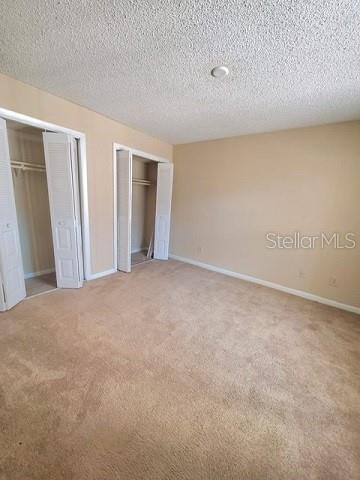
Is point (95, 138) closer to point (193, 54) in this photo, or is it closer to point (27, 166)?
point (27, 166)

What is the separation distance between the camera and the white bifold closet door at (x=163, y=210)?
431cm

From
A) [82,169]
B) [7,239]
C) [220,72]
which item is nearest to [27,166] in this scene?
[82,169]

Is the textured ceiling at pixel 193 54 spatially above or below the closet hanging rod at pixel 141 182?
above

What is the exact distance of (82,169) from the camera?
9.57 ft

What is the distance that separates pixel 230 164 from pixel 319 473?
374 centimetres

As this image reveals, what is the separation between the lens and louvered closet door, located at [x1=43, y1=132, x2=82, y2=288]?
2.56 m

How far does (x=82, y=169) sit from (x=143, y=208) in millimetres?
2298

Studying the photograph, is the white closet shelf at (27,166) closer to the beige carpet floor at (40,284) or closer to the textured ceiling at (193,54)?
the textured ceiling at (193,54)

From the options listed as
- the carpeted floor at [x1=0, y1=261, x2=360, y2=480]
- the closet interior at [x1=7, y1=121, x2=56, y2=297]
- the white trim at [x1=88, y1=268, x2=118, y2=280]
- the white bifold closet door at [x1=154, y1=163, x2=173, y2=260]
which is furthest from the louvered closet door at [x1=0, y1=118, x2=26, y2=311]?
the white bifold closet door at [x1=154, y1=163, x2=173, y2=260]

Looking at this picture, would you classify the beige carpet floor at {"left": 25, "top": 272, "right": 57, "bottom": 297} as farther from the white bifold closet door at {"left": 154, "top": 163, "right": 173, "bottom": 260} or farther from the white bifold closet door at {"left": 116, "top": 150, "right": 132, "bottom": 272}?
the white bifold closet door at {"left": 154, "top": 163, "right": 173, "bottom": 260}

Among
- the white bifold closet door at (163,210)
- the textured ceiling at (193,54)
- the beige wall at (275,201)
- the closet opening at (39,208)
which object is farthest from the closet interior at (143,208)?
the textured ceiling at (193,54)

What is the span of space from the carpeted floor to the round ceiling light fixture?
256cm

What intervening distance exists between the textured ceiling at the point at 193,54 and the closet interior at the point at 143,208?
2.17 meters

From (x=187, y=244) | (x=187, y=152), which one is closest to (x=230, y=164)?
(x=187, y=152)
